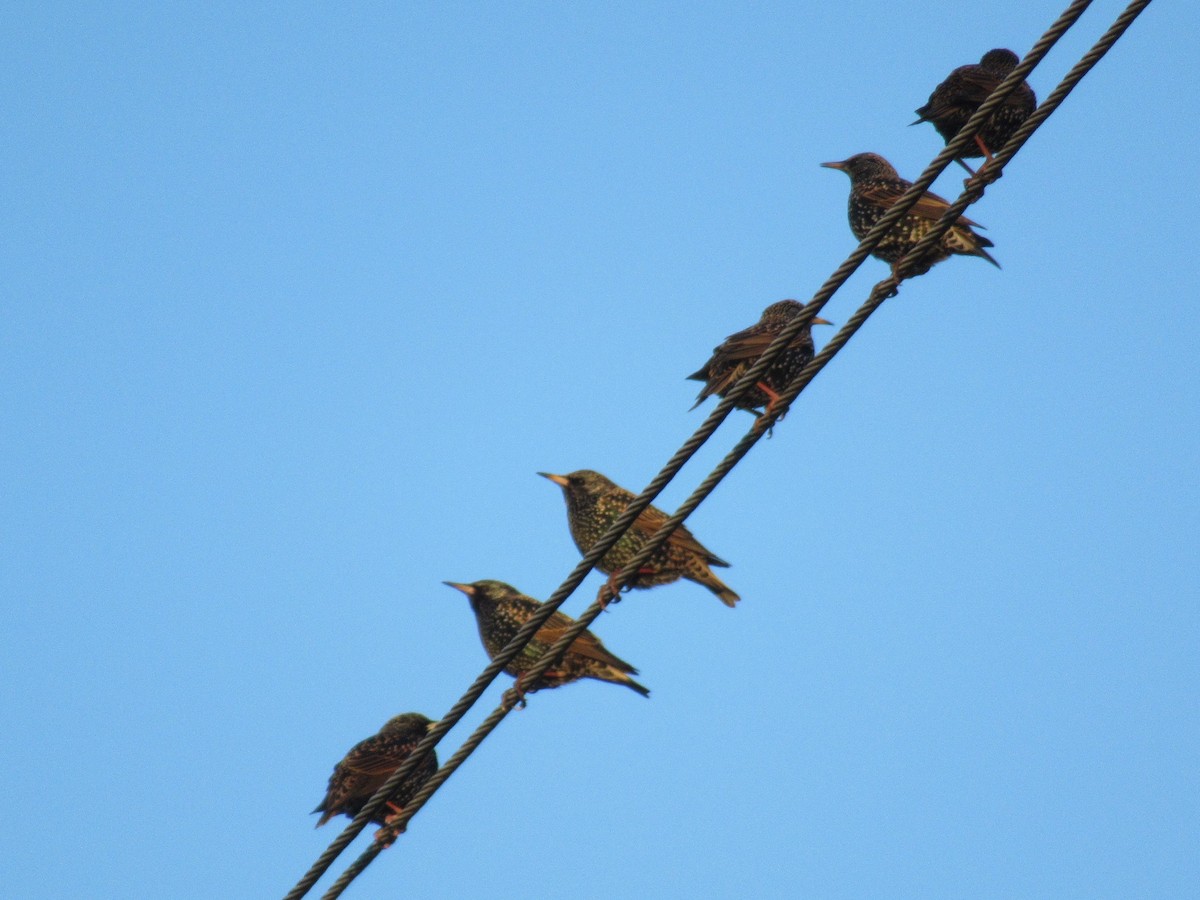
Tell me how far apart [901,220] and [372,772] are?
137 inches

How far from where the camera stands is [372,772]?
6.56m

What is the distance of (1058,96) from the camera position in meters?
3.87

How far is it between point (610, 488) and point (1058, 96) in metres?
3.79

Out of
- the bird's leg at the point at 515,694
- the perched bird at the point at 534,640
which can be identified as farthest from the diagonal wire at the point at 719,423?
the perched bird at the point at 534,640

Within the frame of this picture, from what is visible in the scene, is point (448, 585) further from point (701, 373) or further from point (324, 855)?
point (324, 855)

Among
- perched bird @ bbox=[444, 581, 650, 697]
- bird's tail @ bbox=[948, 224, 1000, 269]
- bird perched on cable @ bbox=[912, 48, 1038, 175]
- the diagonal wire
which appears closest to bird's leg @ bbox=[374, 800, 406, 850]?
the diagonal wire

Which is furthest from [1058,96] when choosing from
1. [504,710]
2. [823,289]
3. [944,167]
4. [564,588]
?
[504,710]

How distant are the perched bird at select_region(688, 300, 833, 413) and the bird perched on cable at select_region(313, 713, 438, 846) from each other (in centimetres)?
212

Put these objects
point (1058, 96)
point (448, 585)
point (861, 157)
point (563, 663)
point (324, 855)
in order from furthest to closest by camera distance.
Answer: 1. point (861, 157)
2. point (448, 585)
3. point (563, 663)
4. point (324, 855)
5. point (1058, 96)

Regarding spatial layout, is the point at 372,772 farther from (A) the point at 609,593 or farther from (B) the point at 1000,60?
(B) the point at 1000,60

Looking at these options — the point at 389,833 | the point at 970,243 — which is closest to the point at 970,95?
the point at 970,243

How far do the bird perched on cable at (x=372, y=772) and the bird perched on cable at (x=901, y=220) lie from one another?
3.20 meters

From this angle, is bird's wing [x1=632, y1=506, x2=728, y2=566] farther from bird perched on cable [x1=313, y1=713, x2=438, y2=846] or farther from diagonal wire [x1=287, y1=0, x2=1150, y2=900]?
diagonal wire [x1=287, y1=0, x2=1150, y2=900]

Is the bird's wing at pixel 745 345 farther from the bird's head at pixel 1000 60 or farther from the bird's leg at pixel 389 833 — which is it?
the bird's leg at pixel 389 833
